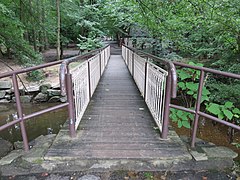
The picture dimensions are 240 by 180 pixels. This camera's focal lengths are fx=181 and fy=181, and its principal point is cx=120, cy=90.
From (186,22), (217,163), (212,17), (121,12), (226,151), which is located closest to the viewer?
(217,163)

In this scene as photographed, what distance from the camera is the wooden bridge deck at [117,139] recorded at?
2014 millimetres

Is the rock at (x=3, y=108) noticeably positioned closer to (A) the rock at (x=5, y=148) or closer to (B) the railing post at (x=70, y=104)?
(A) the rock at (x=5, y=148)

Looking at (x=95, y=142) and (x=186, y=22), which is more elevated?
(x=186, y=22)

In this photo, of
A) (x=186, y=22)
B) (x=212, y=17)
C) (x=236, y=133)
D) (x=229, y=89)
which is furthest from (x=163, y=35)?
(x=236, y=133)

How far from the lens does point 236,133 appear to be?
4.61 metres

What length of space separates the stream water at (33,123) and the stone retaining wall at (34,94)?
0.47 metres

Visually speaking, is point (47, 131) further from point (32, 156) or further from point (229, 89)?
point (229, 89)

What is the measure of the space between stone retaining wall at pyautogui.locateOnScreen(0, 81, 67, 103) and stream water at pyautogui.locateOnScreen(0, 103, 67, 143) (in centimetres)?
47

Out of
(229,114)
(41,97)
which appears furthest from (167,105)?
(41,97)

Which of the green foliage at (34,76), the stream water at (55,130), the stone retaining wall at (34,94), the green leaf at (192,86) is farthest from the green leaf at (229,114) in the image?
the green foliage at (34,76)

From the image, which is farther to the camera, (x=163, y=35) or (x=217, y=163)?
(x=163, y=35)

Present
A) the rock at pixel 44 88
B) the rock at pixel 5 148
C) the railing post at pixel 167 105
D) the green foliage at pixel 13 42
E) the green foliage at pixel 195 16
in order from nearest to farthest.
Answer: the railing post at pixel 167 105, the rock at pixel 5 148, the green foliage at pixel 195 16, the green foliage at pixel 13 42, the rock at pixel 44 88

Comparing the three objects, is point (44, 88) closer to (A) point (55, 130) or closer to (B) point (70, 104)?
(A) point (55, 130)

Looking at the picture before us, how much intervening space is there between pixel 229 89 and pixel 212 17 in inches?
69.8
